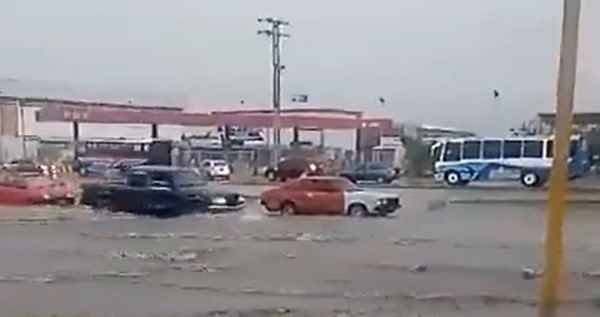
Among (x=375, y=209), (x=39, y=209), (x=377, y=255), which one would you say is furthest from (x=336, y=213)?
(x=377, y=255)

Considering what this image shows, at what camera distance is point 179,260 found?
55.8 feet

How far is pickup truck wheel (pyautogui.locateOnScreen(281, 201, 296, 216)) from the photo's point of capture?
30.4 meters

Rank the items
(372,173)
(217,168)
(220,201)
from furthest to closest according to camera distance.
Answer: (217,168) → (372,173) → (220,201)

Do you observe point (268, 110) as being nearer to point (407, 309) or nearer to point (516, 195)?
point (516, 195)

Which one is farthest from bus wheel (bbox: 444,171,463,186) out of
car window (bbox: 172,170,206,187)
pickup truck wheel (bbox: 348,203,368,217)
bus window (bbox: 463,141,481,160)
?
pickup truck wheel (bbox: 348,203,368,217)

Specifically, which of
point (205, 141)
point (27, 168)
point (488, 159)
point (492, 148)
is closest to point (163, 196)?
point (27, 168)

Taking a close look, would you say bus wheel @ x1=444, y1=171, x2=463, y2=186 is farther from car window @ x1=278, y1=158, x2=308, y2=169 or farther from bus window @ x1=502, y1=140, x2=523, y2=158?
car window @ x1=278, y1=158, x2=308, y2=169

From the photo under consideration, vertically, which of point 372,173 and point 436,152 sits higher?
point 436,152

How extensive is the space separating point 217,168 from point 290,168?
451cm

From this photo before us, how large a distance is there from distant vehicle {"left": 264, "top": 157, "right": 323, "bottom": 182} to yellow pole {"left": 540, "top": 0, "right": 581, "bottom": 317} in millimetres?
47221

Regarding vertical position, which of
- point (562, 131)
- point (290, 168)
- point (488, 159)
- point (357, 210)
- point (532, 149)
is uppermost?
point (562, 131)

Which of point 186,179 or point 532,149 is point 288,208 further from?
point 532,149

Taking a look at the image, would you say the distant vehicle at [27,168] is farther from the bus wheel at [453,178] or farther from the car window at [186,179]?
the bus wheel at [453,178]

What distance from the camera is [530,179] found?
4897 centimetres
